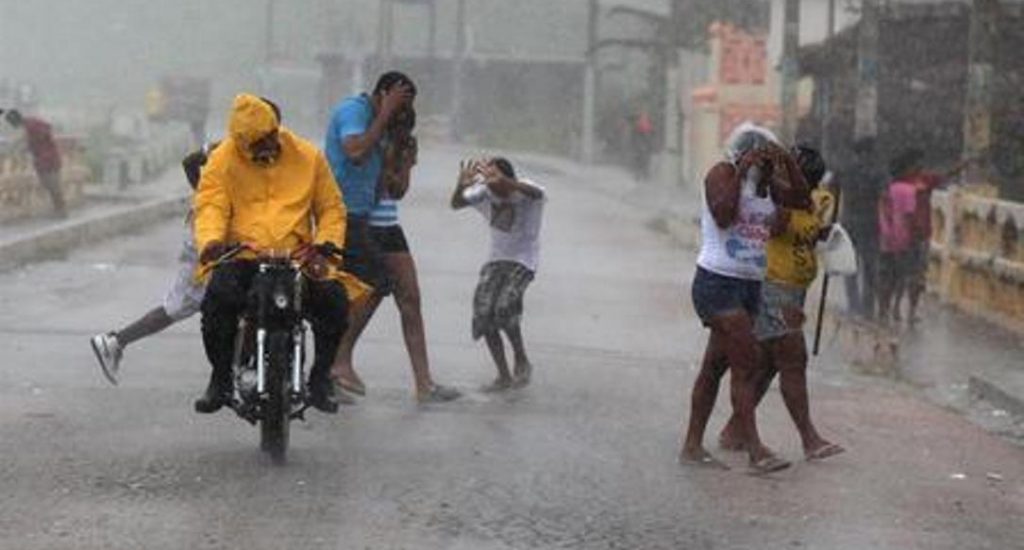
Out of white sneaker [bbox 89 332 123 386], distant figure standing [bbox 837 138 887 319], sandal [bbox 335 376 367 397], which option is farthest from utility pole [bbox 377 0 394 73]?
white sneaker [bbox 89 332 123 386]

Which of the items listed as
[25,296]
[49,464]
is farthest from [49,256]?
[49,464]

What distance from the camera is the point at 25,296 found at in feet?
53.3

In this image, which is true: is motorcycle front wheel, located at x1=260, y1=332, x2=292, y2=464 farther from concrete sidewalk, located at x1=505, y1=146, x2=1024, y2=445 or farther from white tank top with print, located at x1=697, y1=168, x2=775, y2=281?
concrete sidewalk, located at x1=505, y1=146, x2=1024, y2=445

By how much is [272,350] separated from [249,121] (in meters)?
0.97

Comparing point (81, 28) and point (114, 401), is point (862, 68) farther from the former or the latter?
point (81, 28)

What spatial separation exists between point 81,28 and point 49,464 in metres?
91.2

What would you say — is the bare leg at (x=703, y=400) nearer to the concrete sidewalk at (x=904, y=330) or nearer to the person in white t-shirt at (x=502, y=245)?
the person in white t-shirt at (x=502, y=245)

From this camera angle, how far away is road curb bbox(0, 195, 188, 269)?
64.0 feet

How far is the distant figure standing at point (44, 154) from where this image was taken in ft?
80.0

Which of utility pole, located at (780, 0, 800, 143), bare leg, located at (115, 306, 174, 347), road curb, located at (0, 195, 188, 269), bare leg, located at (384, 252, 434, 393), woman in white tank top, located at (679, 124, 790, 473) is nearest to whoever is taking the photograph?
woman in white tank top, located at (679, 124, 790, 473)

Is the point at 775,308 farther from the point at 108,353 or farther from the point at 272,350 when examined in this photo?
the point at 108,353

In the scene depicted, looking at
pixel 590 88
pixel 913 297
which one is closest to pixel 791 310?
pixel 913 297

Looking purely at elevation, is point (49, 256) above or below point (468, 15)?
below

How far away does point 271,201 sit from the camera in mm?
8602
